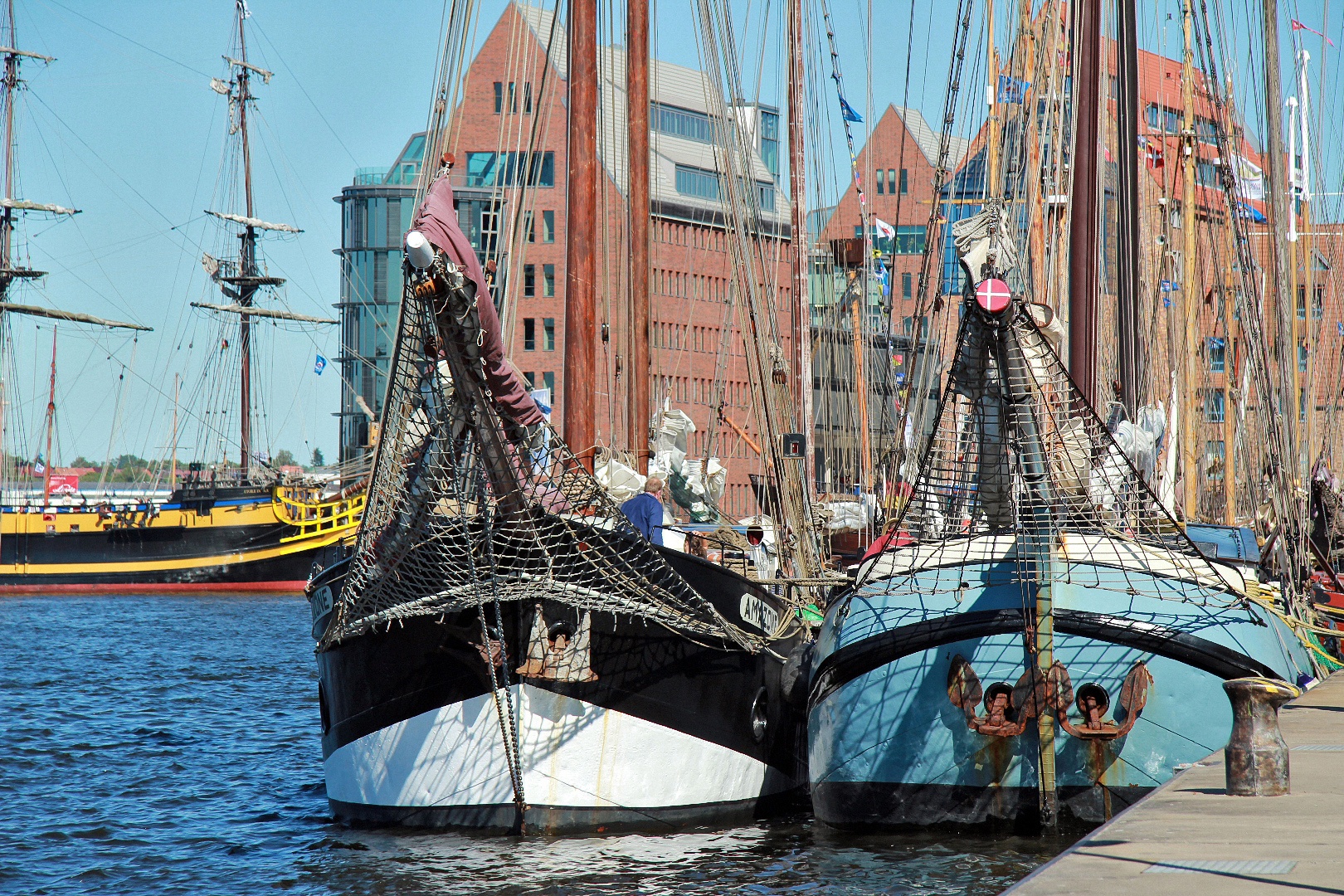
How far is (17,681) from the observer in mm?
27391

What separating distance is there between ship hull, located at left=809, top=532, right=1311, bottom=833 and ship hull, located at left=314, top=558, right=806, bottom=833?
119cm

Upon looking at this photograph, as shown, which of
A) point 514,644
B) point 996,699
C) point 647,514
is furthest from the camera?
point 647,514

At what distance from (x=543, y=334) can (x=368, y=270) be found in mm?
9995

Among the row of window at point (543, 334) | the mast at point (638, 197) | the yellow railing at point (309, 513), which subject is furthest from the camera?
the row of window at point (543, 334)

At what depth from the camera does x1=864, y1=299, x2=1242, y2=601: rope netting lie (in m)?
9.84

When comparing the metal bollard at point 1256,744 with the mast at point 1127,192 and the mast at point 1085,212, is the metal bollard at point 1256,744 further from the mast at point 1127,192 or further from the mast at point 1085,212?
the mast at point 1127,192

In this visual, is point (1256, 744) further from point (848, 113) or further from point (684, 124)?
point (684, 124)

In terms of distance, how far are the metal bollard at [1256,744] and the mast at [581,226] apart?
8.50m

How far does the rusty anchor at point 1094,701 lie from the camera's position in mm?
10508

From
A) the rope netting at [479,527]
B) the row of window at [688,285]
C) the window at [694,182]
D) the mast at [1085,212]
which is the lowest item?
the rope netting at [479,527]

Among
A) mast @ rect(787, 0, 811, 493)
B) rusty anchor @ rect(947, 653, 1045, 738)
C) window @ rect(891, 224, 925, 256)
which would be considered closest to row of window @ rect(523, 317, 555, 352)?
window @ rect(891, 224, 925, 256)

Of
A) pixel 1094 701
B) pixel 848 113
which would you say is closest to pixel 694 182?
pixel 848 113

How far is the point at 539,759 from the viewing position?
11562 mm

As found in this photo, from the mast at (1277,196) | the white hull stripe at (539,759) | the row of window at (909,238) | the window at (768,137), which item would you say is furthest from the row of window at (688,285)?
the white hull stripe at (539,759)
